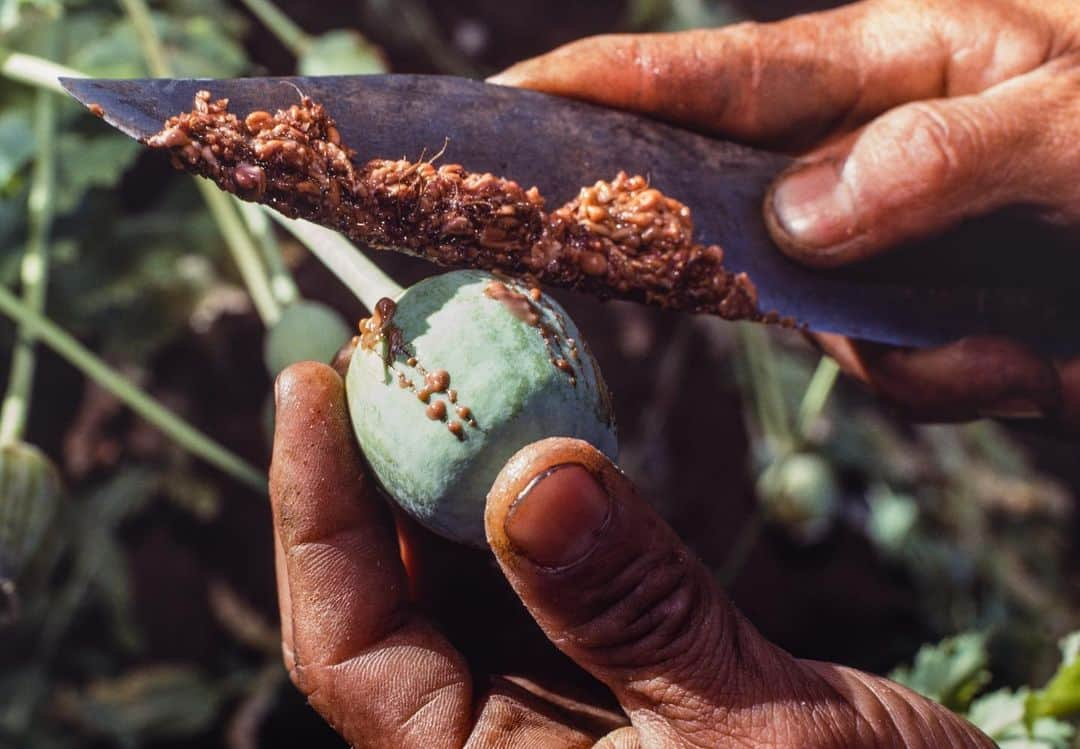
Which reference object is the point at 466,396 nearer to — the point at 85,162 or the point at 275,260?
the point at 275,260

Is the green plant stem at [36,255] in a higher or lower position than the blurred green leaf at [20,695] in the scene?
higher

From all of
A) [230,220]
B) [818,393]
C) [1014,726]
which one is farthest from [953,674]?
[230,220]

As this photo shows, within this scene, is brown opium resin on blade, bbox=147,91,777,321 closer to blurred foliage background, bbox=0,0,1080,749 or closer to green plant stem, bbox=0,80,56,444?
blurred foliage background, bbox=0,0,1080,749

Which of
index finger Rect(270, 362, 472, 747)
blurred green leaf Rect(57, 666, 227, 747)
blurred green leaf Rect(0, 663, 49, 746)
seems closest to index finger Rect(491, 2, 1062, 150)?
index finger Rect(270, 362, 472, 747)

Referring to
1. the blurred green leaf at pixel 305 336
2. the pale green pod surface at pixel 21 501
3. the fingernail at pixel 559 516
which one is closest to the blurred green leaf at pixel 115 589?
the pale green pod surface at pixel 21 501

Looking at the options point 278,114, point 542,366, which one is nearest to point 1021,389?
point 542,366

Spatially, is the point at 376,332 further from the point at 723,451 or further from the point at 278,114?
the point at 723,451

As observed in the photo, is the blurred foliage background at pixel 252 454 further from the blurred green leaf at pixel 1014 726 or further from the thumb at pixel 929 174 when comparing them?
the thumb at pixel 929 174

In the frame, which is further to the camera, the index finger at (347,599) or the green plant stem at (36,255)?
the green plant stem at (36,255)
